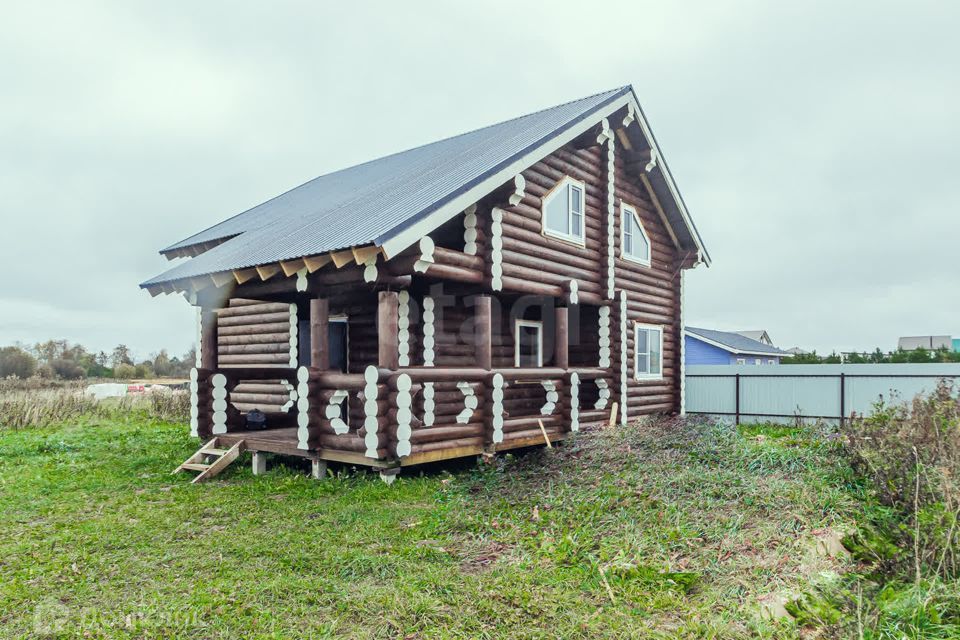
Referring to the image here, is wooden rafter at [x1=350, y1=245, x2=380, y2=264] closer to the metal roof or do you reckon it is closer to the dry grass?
the metal roof

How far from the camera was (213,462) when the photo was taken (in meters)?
11.5

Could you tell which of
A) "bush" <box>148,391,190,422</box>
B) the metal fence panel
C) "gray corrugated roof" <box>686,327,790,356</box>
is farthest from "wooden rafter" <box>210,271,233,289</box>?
"gray corrugated roof" <box>686,327,790,356</box>

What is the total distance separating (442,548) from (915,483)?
4809 mm

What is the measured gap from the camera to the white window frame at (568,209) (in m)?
13.2

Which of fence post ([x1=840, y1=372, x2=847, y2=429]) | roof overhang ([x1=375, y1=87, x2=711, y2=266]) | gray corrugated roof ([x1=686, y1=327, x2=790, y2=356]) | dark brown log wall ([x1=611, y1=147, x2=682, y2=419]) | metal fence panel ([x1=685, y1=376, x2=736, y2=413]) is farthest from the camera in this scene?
gray corrugated roof ([x1=686, y1=327, x2=790, y2=356])

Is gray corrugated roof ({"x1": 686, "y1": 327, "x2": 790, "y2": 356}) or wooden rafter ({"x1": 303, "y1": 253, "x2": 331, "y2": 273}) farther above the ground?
wooden rafter ({"x1": 303, "y1": 253, "x2": 331, "y2": 273})

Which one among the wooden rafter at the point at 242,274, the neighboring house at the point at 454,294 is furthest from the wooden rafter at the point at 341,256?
the wooden rafter at the point at 242,274

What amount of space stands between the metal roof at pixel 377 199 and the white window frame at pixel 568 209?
1298mm

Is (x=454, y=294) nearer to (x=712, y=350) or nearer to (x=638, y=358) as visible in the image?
(x=638, y=358)

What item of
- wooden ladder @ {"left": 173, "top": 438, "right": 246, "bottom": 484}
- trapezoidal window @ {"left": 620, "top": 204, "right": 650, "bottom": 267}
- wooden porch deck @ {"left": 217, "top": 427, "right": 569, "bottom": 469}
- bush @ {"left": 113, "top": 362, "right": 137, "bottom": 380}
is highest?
trapezoidal window @ {"left": 620, "top": 204, "right": 650, "bottom": 267}

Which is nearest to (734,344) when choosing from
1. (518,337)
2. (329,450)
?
(518,337)

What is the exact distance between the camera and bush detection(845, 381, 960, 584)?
16.5 feet

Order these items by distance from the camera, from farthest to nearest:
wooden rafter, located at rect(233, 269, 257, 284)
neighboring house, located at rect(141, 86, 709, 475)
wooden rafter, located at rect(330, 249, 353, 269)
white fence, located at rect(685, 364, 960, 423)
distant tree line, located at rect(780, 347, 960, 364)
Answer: distant tree line, located at rect(780, 347, 960, 364) < white fence, located at rect(685, 364, 960, 423) < wooden rafter, located at rect(233, 269, 257, 284) < neighboring house, located at rect(141, 86, 709, 475) < wooden rafter, located at rect(330, 249, 353, 269)

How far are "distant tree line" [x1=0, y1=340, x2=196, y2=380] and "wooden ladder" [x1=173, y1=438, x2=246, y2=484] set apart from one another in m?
29.6
